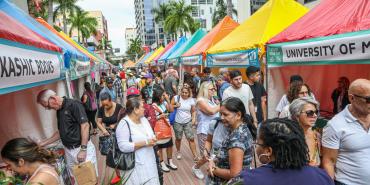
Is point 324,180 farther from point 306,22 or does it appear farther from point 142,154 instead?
point 306,22

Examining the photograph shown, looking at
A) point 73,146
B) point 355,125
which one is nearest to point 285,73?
point 355,125

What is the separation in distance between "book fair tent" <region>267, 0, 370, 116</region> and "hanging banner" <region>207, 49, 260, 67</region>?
0.51m

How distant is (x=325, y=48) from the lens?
13.8ft

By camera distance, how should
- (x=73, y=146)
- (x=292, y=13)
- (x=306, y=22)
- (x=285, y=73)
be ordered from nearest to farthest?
1. (x=73, y=146)
2. (x=306, y=22)
3. (x=285, y=73)
4. (x=292, y=13)

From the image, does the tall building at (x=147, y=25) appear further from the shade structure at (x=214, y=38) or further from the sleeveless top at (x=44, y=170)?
the sleeveless top at (x=44, y=170)

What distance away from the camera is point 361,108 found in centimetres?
257

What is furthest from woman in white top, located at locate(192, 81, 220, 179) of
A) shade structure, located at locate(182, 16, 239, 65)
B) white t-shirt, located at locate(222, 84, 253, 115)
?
shade structure, located at locate(182, 16, 239, 65)

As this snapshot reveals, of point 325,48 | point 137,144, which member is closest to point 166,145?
point 137,144

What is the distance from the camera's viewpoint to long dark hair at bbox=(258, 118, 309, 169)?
1.69 m

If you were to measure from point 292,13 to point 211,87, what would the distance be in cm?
440

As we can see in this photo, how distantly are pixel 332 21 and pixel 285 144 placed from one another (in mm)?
3777

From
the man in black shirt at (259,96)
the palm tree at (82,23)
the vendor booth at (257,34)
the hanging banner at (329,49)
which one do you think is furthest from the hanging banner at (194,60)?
the palm tree at (82,23)

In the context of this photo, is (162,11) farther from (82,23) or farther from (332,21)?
(332,21)

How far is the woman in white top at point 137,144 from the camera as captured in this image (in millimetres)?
3605
